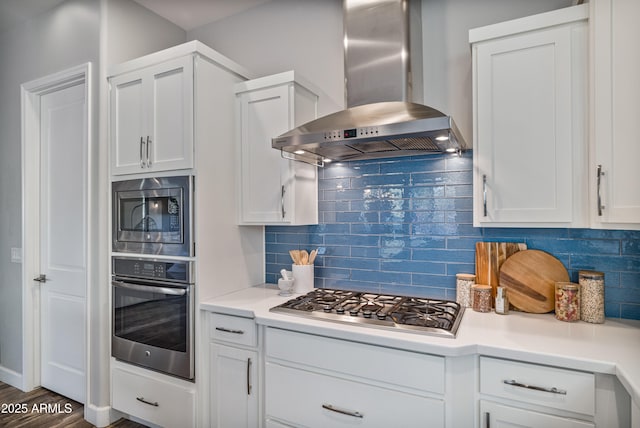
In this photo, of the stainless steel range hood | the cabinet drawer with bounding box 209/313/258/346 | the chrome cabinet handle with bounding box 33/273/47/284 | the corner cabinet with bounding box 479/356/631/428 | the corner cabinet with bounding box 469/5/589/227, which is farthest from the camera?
the chrome cabinet handle with bounding box 33/273/47/284

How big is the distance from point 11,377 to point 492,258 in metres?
3.85

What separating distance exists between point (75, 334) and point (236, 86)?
7.10 ft

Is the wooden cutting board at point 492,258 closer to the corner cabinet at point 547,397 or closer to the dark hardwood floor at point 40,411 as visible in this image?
the corner cabinet at point 547,397

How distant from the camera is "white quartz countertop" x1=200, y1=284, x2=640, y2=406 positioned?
1.22 meters

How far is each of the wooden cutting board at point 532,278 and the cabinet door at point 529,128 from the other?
30 centimetres

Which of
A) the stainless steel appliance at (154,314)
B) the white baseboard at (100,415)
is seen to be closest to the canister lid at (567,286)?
the stainless steel appliance at (154,314)

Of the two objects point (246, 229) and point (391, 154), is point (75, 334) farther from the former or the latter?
point (391, 154)

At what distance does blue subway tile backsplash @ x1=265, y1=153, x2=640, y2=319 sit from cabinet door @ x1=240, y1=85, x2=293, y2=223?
0.35m

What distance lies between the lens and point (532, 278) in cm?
179

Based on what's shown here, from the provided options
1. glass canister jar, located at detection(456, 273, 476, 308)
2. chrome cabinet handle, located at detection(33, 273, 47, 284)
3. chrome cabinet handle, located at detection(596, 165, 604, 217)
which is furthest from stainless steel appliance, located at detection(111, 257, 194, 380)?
chrome cabinet handle, located at detection(596, 165, 604, 217)

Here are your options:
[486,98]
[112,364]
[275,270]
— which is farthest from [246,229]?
[486,98]

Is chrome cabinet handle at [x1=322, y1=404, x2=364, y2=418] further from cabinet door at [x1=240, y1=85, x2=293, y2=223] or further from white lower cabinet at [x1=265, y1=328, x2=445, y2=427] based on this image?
cabinet door at [x1=240, y1=85, x2=293, y2=223]

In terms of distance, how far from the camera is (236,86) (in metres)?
2.29

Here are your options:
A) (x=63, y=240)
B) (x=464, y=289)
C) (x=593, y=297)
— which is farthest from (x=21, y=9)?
(x=593, y=297)
